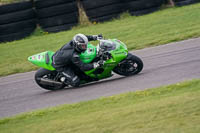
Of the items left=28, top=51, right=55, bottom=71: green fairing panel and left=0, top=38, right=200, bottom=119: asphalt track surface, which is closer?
left=0, top=38, right=200, bottom=119: asphalt track surface

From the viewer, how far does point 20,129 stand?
6.87m

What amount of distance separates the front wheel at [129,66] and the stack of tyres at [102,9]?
8.83m

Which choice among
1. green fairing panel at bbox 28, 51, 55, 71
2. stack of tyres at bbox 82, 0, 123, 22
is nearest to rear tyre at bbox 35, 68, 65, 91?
green fairing panel at bbox 28, 51, 55, 71

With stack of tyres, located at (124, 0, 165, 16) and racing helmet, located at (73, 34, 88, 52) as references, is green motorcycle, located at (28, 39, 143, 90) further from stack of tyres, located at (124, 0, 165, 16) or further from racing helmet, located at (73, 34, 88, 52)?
stack of tyres, located at (124, 0, 165, 16)

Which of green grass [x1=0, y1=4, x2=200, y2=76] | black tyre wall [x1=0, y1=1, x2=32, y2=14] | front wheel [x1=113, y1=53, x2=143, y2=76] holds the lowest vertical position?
green grass [x1=0, y1=4, x2=200, y2=76]

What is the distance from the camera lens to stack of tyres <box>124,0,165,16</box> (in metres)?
18.0

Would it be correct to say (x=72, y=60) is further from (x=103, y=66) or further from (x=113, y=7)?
(x=113, y=7)

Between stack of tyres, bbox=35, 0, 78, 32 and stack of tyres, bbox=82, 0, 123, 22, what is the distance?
24.6 inches

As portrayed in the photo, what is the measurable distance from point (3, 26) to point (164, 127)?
1312 centimetres

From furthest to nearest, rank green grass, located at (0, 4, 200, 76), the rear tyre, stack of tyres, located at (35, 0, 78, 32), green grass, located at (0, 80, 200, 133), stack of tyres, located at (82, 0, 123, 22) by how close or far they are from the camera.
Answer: stack of tyres, located at (82, 0, 123, 22) < stack of tyres, located at (35, 0, 78, 32) < green grass, located at (0, 4, 200, 76) < the rear tyre < green grass, located at (0, 80, 200, 133)

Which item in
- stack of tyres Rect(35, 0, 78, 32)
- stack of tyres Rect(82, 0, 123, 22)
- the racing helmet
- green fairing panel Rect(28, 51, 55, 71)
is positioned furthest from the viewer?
stack of tyres Rect(82, 0, 123, 22)

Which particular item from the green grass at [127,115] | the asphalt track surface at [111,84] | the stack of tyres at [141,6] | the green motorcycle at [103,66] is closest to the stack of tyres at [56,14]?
the stack of tyres at [141,6]

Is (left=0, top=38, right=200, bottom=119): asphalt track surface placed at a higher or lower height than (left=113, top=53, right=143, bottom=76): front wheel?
lower

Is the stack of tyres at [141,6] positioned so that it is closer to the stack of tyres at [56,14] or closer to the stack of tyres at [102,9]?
the stack of tyres at [102,9]
